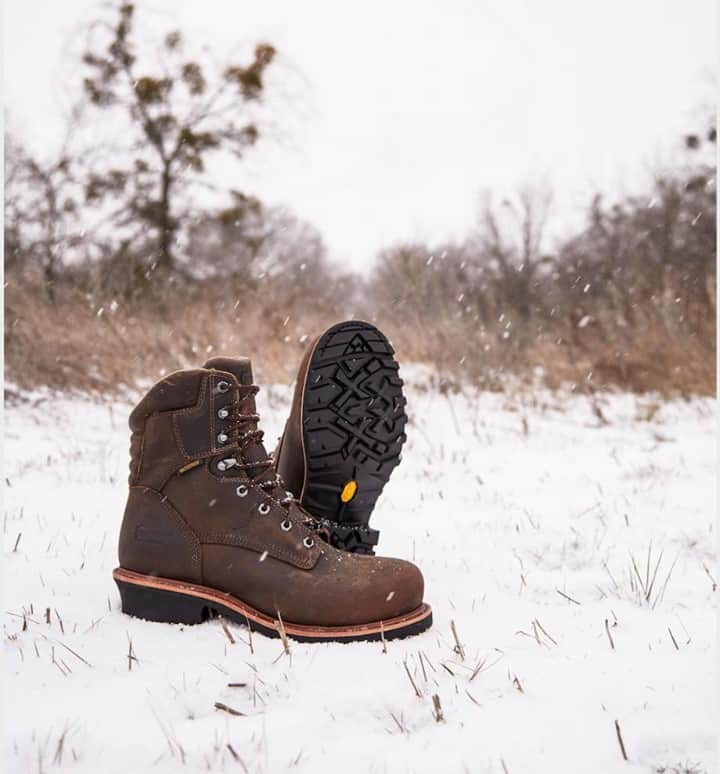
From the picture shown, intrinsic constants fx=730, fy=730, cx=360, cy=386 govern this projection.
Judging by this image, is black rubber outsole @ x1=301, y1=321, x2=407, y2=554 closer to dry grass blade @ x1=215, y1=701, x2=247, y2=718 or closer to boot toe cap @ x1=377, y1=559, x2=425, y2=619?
boot toe cap @ x1=377, y1=559, x2=425, y2=619

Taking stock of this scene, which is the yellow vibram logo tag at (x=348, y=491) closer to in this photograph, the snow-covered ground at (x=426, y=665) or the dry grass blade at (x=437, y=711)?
the snow-covered ground at (x=426, y=665)

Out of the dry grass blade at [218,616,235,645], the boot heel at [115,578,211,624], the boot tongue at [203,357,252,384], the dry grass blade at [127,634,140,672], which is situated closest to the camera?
the dry grass blade at [127,634,140,672]

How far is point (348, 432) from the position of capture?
2033 mm

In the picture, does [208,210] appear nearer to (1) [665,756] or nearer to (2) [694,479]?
(2) [694,479]

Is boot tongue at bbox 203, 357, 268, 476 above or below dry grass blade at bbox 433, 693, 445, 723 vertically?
above

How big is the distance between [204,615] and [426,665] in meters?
0.57

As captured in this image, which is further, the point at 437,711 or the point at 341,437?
A: the point at 341,437

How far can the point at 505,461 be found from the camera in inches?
172

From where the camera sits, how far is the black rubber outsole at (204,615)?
5.46 ft

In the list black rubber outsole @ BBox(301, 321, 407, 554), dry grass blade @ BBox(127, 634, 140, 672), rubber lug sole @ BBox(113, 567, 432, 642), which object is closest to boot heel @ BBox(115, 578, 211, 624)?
rubber lug sole @ BBox(113, 567, 432, 642)

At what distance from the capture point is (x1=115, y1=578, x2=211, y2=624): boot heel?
176 centimetres

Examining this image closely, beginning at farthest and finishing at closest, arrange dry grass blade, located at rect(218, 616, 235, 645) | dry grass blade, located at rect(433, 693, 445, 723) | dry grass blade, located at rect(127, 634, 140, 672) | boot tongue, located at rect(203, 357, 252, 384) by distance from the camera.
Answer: boot tongue, located at rect(203, 357, 252, 384), dry grass blade, located at rect(218, 616, 235, 645), dry grass blade, located at rect(127, 634, 140, 672), dry grass blade, located at rect(433, 693, 445, 723)

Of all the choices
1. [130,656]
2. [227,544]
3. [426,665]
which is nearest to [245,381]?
[227,544]

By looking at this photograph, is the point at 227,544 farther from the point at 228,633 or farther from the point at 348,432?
the point at 348,432
